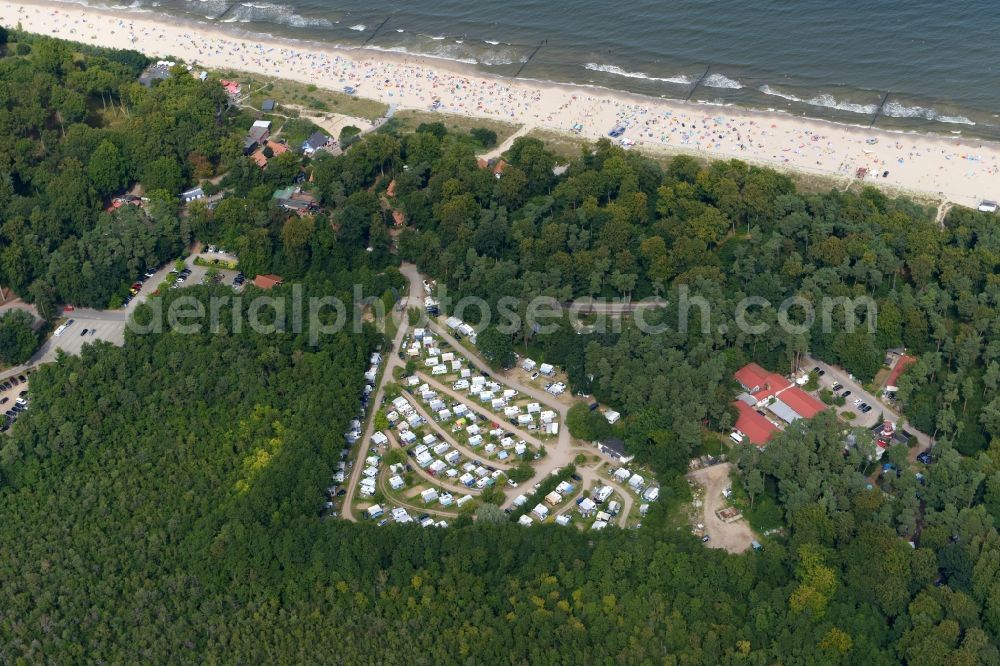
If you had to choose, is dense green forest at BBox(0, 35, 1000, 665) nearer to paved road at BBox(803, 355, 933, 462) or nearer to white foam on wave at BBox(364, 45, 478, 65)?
paved road at BBox(803, 355, 933, 462)

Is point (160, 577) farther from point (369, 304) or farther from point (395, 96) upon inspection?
point (395, 96)

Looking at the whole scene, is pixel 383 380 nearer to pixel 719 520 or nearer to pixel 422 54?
pixel 719 520

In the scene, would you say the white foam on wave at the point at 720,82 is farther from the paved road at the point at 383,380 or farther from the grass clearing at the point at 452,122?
the paved road at the point at 383,380

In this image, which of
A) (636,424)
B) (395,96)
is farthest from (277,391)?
(395,96)

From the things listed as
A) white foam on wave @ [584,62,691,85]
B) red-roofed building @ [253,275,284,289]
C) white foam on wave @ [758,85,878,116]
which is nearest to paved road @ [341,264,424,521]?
red-roofed building @ [253,275,284,289]

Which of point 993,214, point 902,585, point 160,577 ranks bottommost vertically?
point 160,577
